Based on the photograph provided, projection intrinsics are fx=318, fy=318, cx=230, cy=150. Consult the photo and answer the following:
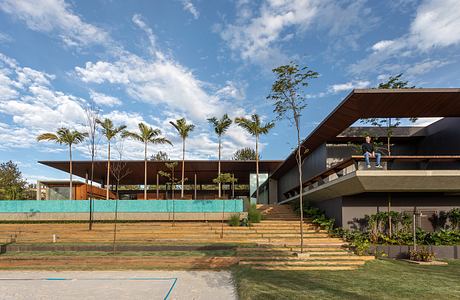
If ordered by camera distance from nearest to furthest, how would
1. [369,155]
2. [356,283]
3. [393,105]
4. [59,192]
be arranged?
[356,283], [369,155], [393,105], [59,192]

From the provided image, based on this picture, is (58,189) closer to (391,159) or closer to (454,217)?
(391,159)

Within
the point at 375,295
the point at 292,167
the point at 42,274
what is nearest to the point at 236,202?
the point at 292,167

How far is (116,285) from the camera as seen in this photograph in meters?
8.99

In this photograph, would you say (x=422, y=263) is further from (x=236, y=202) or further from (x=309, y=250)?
(x=236, y=202)

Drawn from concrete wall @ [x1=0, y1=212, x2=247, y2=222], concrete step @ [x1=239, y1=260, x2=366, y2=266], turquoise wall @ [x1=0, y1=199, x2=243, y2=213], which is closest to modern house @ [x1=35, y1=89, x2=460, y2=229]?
concrete step @ [x1=239, y1=260, x2=366, y2=266]

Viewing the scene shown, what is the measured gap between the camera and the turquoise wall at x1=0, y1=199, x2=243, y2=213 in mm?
22312

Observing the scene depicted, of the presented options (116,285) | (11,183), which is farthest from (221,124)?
(11,183)

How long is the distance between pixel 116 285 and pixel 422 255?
449 inches

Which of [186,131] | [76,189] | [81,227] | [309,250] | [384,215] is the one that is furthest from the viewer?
[76,189]

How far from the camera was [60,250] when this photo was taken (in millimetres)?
13898

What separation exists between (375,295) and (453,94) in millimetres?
10145

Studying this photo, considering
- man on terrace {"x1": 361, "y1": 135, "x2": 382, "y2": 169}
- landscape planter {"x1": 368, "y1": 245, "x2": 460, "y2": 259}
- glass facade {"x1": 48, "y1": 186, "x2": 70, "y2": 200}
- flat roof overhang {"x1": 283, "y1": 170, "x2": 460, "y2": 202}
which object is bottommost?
landscape planter {"x1": 368, "y1": 245, "x2": 460, "y2": 259}

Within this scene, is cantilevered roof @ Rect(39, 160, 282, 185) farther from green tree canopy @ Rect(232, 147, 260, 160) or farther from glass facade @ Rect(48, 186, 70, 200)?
green tree canopy @ Rect(232, 147, 260, 160)

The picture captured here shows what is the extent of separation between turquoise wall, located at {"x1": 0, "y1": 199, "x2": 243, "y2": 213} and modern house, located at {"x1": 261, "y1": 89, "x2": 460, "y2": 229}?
6034 millimetres
